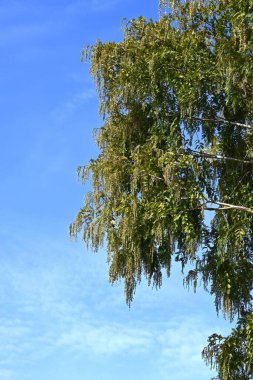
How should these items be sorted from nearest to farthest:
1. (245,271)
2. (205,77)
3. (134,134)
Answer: (245,271), (205,77), (134,134)

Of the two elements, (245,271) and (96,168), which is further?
(96,168)

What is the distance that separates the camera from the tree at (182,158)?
14266 millimetres

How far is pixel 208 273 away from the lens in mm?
14914

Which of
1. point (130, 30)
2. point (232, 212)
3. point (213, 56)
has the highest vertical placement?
point (130, 30)

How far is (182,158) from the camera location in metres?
14.7

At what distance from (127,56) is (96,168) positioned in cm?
273

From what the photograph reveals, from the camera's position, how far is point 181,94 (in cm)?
1515

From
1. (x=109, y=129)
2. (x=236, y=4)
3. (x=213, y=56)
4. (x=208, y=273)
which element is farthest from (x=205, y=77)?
(x=208, y=273)

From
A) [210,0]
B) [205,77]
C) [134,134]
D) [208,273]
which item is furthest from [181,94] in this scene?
[208,273]

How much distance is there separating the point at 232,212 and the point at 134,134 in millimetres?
3226

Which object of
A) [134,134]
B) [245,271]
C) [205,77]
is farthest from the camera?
[134,134]

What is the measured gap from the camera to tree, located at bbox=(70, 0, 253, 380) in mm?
14266

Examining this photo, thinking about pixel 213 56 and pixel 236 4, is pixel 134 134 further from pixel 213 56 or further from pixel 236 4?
pixel 236 4

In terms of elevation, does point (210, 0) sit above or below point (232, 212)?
above
